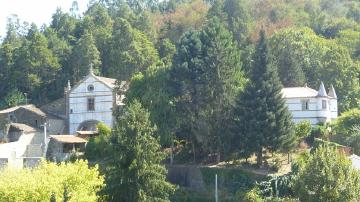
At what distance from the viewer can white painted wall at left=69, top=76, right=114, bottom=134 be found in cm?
6600

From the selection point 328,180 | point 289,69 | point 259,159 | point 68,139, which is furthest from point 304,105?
point 328,180

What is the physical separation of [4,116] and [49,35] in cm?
2270

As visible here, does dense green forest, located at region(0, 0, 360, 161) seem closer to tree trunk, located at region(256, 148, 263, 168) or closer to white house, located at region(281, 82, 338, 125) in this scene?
tree trunk, located at region(256, 148, 263, 168)

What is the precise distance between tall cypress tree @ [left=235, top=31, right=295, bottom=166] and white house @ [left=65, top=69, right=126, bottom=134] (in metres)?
17.2

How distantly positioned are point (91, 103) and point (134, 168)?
27425mm

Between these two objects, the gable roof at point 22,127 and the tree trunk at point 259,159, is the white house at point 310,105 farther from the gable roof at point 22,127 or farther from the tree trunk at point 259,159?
the gable roof at point 22,127

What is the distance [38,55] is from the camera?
3068 inches

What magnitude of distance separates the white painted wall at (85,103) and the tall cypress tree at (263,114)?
1774cm

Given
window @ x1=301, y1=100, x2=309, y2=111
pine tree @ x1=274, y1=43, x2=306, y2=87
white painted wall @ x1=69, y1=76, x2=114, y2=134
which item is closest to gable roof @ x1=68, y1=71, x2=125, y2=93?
white painted wall @ x1=69, y1=76, x2=114, y2=134

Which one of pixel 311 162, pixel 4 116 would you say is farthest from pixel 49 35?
pixel 311 162

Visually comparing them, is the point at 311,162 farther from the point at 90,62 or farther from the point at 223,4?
the point at 223,4

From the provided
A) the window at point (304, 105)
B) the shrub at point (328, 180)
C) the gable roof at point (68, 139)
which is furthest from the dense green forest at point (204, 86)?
the window at point (304, 105)

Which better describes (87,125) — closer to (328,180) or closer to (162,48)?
(162,48)

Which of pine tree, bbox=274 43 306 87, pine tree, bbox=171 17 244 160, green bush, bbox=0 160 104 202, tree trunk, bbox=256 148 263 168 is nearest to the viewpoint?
green bush, bbox=0 160 104 202
